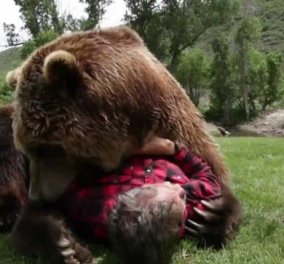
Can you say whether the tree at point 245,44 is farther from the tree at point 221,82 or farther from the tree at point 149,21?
the tree at point 149,21

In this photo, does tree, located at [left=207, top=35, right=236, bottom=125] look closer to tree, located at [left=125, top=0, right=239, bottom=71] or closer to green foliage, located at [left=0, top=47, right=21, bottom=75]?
tree, located at [left=125, top=0, right=239, bottom=71]

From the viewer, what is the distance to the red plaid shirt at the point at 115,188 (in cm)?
261

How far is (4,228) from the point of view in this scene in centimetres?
328

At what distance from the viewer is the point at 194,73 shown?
4550 centimetres

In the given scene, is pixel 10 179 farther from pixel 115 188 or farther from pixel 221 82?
pixel 221 82

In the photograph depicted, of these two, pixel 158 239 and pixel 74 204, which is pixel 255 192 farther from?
pixel 158 239

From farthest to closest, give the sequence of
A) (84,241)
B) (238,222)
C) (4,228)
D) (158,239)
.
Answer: (4,228) → (238,222) → (84,241) → (158,239)

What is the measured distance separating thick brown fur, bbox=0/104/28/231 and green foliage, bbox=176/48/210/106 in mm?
41399

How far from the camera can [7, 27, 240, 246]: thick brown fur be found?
2525 mm

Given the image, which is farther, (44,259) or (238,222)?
(238,222)

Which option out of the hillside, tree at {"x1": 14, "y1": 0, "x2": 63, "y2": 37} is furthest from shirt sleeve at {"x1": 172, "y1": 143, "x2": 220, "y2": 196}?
the hillside

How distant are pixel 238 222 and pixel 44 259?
3.09 feet

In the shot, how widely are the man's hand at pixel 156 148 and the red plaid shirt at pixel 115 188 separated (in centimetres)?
3

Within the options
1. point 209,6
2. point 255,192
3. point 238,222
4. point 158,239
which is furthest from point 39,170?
point 209,6
